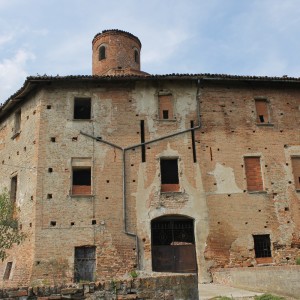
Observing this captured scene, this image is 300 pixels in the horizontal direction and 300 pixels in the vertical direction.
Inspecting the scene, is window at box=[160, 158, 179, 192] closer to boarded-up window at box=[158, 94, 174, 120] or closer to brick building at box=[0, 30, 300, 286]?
brick building at box=[0, 30, 300, 286]

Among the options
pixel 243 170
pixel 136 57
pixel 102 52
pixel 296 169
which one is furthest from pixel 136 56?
pixel 296 169

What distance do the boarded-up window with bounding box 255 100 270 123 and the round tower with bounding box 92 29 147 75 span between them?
8889mm

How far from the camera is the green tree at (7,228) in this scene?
17.3 meters

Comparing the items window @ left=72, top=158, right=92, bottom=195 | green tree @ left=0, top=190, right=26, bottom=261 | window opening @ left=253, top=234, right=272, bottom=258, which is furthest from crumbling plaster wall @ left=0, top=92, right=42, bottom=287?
window opening @ left=253, top=234, right=272, bottom=258

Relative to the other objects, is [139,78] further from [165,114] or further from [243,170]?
[243,170]

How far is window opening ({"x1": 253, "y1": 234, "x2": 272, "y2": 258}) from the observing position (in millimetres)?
18297

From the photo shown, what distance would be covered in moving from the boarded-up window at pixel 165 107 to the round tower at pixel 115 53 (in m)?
6.68

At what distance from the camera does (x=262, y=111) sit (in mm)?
20438

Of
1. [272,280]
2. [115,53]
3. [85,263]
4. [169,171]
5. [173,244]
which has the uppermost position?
[115,53]

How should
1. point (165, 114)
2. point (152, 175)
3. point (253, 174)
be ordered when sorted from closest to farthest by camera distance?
1. point (152, 175)
2. point (253, 174)
3. point (165, 114)

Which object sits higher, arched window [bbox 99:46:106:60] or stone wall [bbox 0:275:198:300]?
arched window [bbox 99:46:106:60]

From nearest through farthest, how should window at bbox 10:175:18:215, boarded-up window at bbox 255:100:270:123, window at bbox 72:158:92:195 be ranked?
window at bbox 72:158:92:195, window at bbox 10:175:18:215, boarded-up window at bbox 255:100:270:123

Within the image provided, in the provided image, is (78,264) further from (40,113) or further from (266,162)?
(266,162)

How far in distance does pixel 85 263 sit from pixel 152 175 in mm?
4726
